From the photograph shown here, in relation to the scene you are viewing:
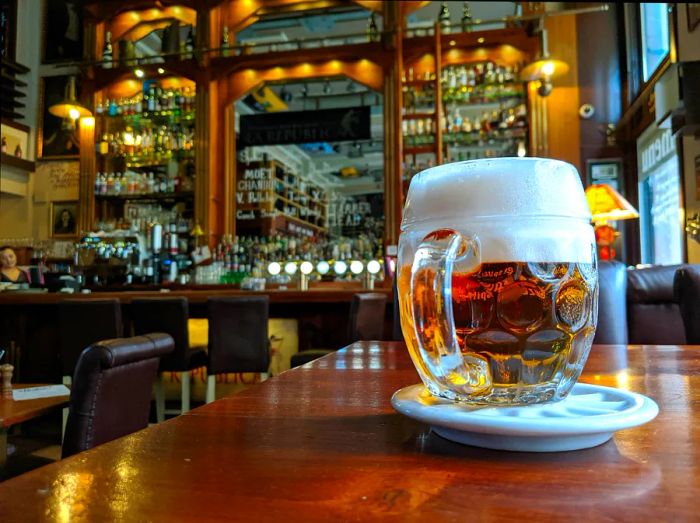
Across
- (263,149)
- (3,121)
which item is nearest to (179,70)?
(3,121)

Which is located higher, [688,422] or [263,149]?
[263,149]

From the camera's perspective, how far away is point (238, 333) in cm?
322

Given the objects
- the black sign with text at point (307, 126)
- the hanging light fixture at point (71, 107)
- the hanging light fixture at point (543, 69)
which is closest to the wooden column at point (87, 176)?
the hanging light fixture at point (71, 107)

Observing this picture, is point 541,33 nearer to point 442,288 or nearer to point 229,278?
point 229,278

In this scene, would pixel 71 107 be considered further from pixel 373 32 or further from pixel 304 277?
pixel 304 277

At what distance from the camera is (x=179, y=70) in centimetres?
652

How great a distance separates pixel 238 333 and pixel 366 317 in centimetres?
78

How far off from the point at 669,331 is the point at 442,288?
2.52m

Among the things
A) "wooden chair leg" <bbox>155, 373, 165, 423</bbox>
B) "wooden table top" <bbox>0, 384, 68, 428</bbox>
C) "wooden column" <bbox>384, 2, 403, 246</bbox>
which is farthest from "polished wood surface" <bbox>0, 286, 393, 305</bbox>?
"wooden column" <bbox>384, 2, 403, 246</bbox>

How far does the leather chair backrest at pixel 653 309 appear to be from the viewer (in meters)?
2.52

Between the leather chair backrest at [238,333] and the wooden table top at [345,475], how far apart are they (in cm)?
271

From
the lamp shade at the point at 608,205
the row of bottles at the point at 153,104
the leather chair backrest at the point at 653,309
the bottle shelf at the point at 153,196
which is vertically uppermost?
the row of bottles at the point at 153,104

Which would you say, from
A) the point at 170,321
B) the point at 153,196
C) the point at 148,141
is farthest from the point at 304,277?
the point at 148,141

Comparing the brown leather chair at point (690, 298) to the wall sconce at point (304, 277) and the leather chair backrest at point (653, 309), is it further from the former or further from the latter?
the wall sconce at point (304, 277)
